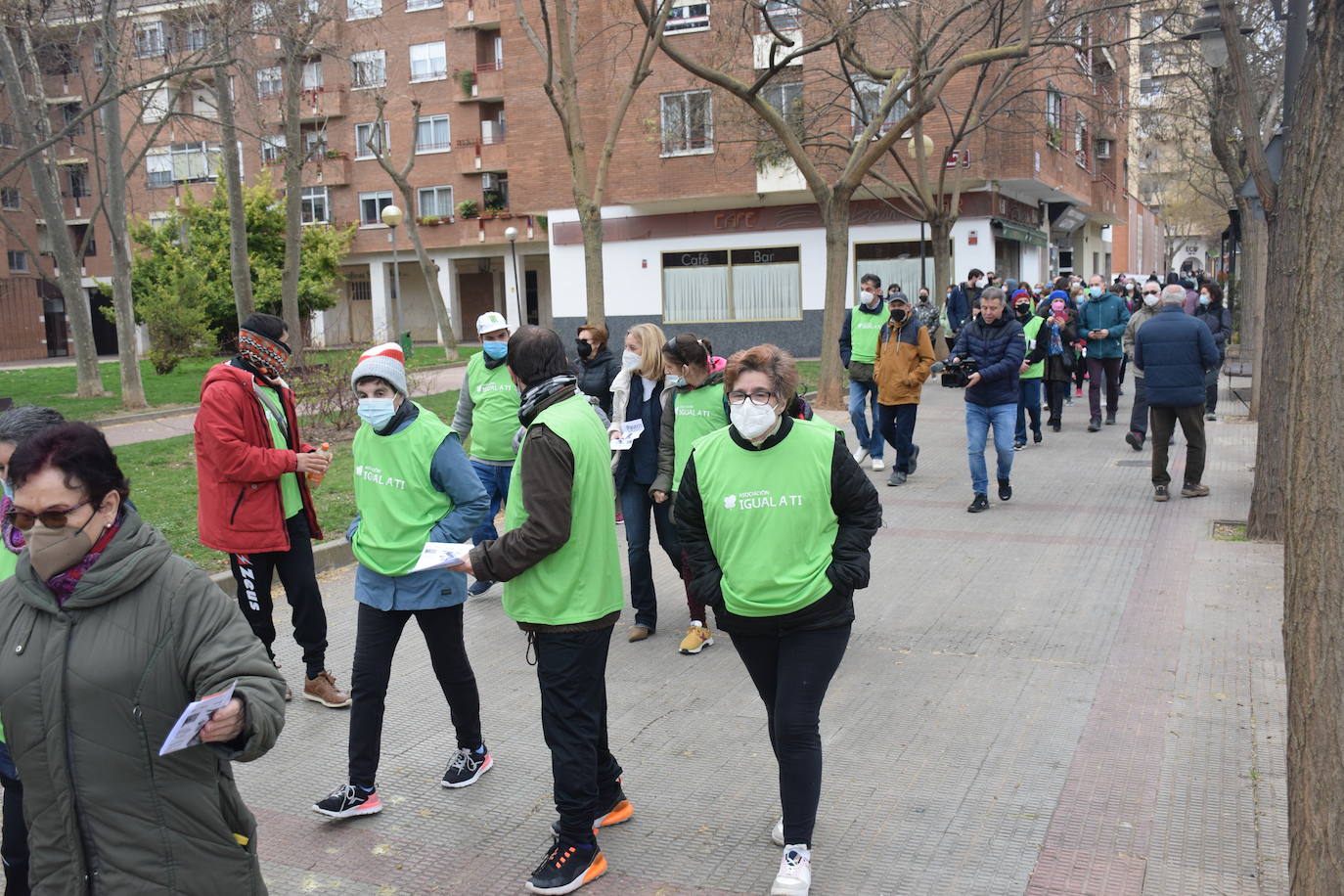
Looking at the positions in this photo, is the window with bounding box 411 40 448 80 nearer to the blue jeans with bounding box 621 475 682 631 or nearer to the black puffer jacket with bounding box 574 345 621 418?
the black puffer jacket with bounding box 574 345 621 418

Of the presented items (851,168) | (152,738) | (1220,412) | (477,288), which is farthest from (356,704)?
(477,288)

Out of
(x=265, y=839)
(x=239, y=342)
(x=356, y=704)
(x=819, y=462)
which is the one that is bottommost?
(x=265, y=839)

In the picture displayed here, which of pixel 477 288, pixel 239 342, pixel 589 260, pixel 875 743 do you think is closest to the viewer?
pixel 875 743

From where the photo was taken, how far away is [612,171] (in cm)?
3253

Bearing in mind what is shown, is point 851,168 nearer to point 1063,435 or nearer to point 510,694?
point 1063,435

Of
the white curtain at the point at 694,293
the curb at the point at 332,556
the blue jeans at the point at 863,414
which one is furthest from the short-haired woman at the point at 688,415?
the white curtain at the point at 694,293

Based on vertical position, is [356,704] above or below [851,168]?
below

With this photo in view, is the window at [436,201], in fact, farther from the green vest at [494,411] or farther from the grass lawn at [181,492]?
the green vest at [494,411]

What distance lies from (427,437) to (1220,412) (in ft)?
50.6

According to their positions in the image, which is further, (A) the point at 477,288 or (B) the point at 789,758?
(A) the point at 477,288

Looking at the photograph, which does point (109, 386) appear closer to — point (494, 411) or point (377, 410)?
point (494, 411)

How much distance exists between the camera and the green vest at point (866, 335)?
12.0 metres

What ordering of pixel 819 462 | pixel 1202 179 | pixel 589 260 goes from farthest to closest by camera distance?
1. pixel 1202 179
2. pixel 589 260
3. pixel 819 462

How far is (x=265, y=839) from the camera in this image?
4.47 m
